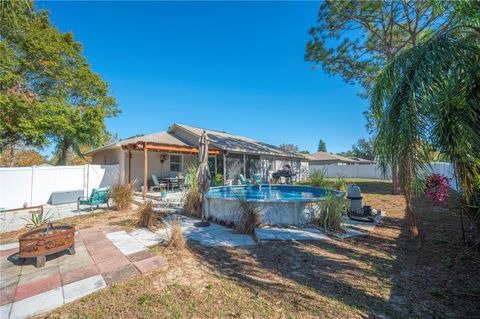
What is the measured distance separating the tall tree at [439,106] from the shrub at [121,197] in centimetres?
978

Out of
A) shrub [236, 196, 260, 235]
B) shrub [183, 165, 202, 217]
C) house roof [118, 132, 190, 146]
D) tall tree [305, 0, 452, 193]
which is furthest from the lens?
house roof [118, 132, 190, 146]

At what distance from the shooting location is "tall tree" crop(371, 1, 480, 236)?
3082 millimetres

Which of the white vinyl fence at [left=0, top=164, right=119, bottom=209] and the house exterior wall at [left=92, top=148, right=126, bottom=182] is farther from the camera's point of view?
the house exterior wall at [left=92, top=148, right=126, bottom=182]

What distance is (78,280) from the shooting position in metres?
3.49

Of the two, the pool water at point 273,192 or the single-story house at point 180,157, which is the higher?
the single-story house at point 180,157

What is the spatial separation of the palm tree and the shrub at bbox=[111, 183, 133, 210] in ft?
32.1

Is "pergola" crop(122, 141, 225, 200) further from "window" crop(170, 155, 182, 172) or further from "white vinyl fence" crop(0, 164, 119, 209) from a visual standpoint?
"window" crop(170, 155, 182, 172)

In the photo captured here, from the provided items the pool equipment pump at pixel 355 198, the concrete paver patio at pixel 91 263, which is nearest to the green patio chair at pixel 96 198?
the concrete paver patio at pixel 91 263

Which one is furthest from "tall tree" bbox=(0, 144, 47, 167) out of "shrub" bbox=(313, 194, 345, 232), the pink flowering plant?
the pink flowering plant

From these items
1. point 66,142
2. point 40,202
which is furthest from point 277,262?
point 66,142

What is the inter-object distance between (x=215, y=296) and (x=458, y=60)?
5.35 meters

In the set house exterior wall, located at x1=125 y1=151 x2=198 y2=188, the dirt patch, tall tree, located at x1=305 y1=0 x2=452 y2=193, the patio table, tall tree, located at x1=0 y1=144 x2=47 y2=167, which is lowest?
the dirt patch

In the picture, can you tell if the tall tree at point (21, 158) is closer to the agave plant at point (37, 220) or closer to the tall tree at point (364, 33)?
the agave plant at point (37, 220)

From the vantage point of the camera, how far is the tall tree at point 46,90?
511 inches
